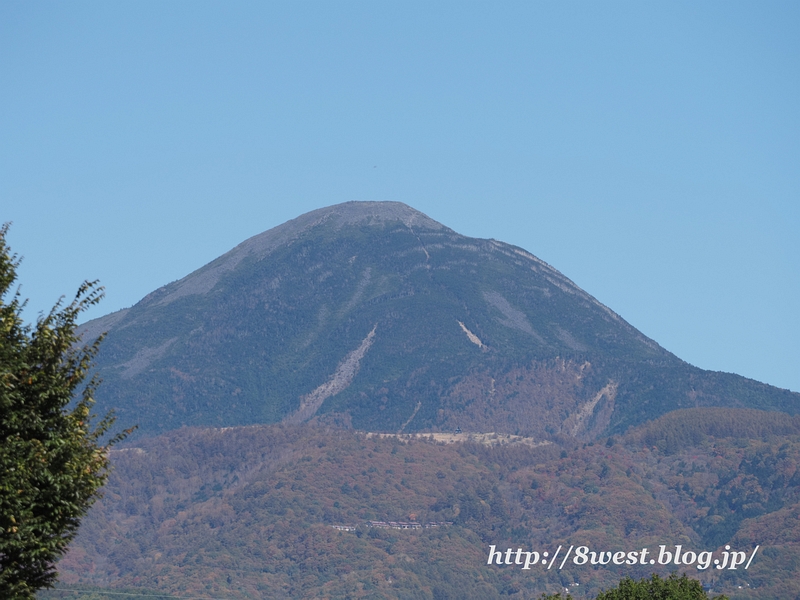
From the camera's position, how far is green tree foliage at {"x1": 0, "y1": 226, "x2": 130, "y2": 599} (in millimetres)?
34688

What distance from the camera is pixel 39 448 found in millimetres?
35406

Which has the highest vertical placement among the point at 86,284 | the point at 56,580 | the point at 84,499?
the point at 86,284

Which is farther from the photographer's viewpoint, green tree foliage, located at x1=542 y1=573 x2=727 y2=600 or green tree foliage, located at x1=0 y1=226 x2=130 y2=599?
green tree foliage, located at x1=542 y1=573 x2=727 y2=600

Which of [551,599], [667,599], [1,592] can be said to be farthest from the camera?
[667,599]

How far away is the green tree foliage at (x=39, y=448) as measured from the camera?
34.7 metres

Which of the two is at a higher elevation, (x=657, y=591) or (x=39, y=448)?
(x=39, y=448)

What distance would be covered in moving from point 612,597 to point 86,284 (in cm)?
6308

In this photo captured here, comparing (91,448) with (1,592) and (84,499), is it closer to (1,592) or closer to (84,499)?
(84,499)

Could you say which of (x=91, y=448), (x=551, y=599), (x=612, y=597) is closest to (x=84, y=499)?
(x=91, y=448)

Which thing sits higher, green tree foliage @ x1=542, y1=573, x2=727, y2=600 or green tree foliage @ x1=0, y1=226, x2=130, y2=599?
green tree foliage @ x1=0, y1=226, x2=130, y2=599

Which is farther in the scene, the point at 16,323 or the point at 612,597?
the point at 612,597

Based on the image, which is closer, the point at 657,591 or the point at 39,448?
the point at 39,448

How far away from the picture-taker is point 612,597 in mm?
94188

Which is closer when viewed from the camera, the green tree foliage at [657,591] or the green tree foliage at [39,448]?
the green tree foliage at [39,448]
